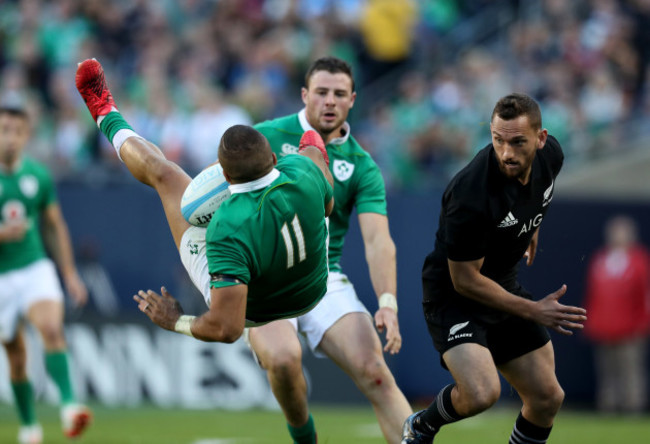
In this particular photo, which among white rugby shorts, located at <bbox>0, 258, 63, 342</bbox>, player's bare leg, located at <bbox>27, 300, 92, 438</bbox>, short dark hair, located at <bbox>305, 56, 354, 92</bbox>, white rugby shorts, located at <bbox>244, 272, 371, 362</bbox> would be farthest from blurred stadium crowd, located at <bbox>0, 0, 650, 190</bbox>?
white rugby shorts, located at <bbox>244, 272, 371, 362</bbox>

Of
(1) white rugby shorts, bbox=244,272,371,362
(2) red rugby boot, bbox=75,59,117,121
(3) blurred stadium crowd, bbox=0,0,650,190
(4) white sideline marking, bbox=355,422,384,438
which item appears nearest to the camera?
(2) red rugby boot, bbox=75,59,117,121

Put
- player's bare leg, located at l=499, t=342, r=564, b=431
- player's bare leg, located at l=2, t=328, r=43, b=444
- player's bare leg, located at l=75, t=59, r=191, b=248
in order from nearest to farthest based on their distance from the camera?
player's bare leg, located at l=499, t=342, r=564, b=431
player's bare leg, located at l=75, t=59, r=191, b=248
player's bare leg, located at l=2, t=328, r=43, b=444

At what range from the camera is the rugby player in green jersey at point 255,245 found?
6.16m

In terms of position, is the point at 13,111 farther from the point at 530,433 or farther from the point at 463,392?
the point at 530,433

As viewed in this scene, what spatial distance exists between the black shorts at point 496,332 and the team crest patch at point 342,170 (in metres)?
1.37

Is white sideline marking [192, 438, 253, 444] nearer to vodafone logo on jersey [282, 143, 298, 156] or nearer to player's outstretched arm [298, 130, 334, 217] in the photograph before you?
vodafone logo on jersey [282, 143, 298, 156]

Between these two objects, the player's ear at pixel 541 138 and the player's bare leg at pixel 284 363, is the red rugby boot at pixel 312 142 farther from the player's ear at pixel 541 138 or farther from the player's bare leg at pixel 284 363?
the player's ear at pixel 541 138

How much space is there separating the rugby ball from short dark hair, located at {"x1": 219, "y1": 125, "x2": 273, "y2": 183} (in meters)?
A: 0.41

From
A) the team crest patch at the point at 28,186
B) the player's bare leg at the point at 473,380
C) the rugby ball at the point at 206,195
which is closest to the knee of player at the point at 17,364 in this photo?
the team crest patch at the point at 28,186

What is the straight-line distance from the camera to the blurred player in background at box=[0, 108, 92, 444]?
10266 millimetres

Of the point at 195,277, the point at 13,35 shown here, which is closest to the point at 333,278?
the point at 195,277

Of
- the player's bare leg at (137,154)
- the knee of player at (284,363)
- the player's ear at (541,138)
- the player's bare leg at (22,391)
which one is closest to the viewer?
the player's ear at (541,138)

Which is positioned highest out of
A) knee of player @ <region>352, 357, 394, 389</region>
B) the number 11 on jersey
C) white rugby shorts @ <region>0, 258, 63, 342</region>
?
white rugby shorts @ <region>0, 258, 63, 342</region>

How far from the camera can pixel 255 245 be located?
6258 millimetres
